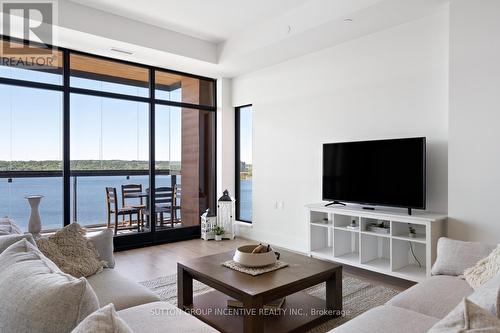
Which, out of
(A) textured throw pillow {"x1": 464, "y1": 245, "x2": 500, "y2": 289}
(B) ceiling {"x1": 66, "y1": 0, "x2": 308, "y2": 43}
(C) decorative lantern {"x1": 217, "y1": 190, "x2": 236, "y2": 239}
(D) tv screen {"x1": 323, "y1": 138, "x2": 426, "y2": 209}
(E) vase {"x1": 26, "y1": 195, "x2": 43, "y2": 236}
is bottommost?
(C) decorative lantern {"x1": 217, "y1": 190, "x2": 236, "y2": 239}

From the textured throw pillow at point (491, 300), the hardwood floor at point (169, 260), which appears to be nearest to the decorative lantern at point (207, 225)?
the hardwood floor at point (169, 260)

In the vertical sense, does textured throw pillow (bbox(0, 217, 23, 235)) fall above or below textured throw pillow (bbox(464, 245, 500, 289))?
above

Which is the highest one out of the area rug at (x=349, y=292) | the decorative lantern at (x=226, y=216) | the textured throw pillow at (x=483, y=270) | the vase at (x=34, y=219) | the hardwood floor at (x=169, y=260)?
the vase at (x=34, y=219)

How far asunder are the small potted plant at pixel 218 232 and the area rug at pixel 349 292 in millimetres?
1752

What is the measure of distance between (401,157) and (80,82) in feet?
13.4

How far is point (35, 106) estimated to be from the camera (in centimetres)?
420

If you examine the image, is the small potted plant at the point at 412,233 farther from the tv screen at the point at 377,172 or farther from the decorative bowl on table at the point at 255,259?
the decorative bowl on table at the point at 255,259

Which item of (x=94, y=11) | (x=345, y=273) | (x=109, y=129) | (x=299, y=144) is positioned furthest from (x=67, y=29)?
(x=345, y=273)

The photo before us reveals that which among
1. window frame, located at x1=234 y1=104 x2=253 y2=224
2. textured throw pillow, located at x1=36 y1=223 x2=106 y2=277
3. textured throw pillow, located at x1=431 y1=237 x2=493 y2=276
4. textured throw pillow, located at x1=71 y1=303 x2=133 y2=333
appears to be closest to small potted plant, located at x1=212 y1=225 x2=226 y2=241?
window frame, located at x1=234 y1=104 x2=253 y2=224

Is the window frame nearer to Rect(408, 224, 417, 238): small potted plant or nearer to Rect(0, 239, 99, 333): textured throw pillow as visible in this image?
Rect(408, 224, 417, 238): small potted plant

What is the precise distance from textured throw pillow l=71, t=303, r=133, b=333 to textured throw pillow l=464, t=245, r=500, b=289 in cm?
199

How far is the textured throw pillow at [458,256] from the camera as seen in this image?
2.22m

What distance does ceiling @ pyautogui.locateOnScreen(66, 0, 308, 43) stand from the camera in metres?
3.83

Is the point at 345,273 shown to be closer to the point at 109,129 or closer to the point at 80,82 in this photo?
the point at 109,129
